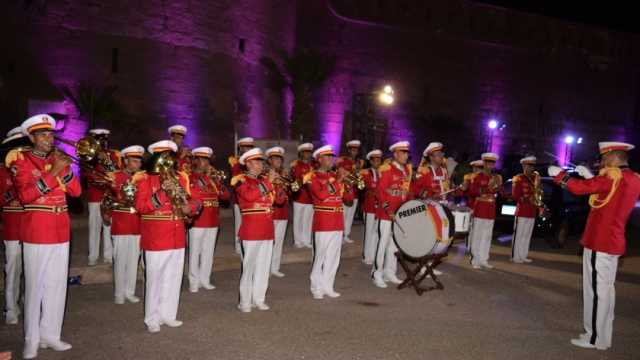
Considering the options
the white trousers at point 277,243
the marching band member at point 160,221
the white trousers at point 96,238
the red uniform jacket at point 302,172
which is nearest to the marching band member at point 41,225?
the marching band member at point 160,221

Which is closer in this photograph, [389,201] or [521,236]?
[389,201]

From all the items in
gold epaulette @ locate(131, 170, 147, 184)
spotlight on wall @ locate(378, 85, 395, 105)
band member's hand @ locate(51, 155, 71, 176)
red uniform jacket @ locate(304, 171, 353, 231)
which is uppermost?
spotlight on wall @ locate(378, 85, 395, 105)

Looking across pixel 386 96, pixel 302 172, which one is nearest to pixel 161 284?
pixel 302 172

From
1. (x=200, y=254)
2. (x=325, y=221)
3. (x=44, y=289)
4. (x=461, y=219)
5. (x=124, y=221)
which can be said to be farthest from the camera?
(x=461, y=219)

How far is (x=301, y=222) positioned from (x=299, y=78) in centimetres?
1468

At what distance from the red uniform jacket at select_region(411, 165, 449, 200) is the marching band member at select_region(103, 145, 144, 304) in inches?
188

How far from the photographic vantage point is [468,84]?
105 feet

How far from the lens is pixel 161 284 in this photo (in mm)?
6062

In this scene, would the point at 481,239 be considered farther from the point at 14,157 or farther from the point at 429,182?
the point at 14,157

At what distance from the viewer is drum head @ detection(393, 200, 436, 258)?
7848mm

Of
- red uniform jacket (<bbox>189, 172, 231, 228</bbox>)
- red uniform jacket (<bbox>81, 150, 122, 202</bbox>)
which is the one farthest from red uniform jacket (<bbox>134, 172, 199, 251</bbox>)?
red uniform jacket (<bbox>189, 172, 231, 228</bbox>)

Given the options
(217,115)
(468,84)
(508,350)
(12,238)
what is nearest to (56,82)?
(217,115)

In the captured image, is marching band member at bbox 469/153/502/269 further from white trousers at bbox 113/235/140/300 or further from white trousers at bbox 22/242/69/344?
white trousers at bbox 22/242/69/344

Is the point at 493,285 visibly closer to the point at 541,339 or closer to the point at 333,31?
the point at 541,339
